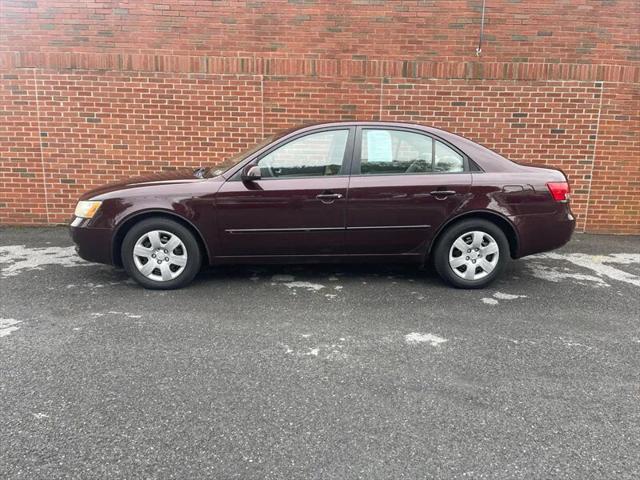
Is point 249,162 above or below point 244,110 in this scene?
below

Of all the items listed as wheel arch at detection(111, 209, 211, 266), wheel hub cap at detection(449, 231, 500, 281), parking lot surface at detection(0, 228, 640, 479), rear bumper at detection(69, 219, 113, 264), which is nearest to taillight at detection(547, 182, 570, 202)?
wheel hub cap at detection(449, 231, 500, 281)

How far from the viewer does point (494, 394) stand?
9.66 feet

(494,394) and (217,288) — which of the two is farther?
(217,288)

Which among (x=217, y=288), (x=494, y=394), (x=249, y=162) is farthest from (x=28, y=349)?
(x=494, y=394)

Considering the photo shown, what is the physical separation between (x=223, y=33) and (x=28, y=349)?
511cm

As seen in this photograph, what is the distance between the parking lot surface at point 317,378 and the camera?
2363 millimetres

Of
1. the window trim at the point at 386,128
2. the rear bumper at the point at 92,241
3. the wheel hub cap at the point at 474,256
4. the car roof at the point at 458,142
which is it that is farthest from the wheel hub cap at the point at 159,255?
the wheel hub cap at the point at 474,256

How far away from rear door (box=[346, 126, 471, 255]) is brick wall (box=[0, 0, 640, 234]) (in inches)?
103

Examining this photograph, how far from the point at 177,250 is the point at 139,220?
1.43ft

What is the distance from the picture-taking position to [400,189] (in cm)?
466

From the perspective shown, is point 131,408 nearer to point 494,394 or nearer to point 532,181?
point 494,394

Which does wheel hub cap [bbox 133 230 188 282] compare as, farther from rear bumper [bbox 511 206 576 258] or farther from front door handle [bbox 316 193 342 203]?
rear bumper [bbox 511 206 576 258]

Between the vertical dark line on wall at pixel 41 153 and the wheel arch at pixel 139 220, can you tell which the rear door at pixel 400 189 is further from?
the vertical dark line on wall at pixel 41 153

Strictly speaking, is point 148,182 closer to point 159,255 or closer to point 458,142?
point 159,255
